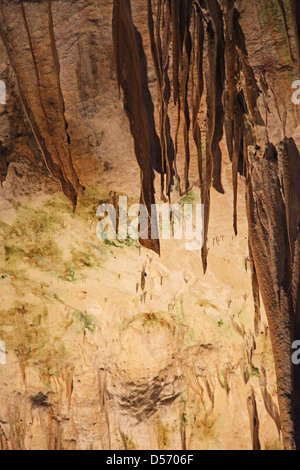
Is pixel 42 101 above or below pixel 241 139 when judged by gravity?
above

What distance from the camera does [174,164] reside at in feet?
5.69

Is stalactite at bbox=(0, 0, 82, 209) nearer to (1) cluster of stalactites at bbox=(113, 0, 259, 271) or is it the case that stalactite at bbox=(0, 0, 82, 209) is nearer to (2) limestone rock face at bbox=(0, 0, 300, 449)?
(2) limestone rock face at bbox=(0, 0, 300, 449)

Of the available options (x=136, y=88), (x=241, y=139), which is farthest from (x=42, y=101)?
(x=241, y=139)

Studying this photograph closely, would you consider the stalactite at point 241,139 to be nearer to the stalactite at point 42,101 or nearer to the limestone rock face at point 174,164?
the limestone rock face at point 174,164

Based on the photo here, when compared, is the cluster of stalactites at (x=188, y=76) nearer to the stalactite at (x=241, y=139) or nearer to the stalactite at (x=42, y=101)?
the stalactite at (x=241, y=139)

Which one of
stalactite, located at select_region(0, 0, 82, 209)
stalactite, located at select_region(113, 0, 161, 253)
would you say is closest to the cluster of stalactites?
stalactite, located at select_region(113, 0, 161, 253)

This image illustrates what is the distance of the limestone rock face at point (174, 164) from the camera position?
5.34 feet

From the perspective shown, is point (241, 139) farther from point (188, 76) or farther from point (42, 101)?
point (42, 101)

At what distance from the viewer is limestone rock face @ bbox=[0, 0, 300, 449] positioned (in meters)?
1.63

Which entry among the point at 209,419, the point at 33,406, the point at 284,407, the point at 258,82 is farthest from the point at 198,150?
the point at 33,406

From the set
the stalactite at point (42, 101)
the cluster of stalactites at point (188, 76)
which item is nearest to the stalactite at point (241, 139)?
the cluster of stalactites at point (188, 76)

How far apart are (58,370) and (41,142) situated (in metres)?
1.21

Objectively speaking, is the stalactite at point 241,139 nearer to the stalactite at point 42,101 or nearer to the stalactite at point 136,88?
the stalactite at point 136,88

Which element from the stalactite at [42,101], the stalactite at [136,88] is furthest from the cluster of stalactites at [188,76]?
the stalactite at [42,101]
